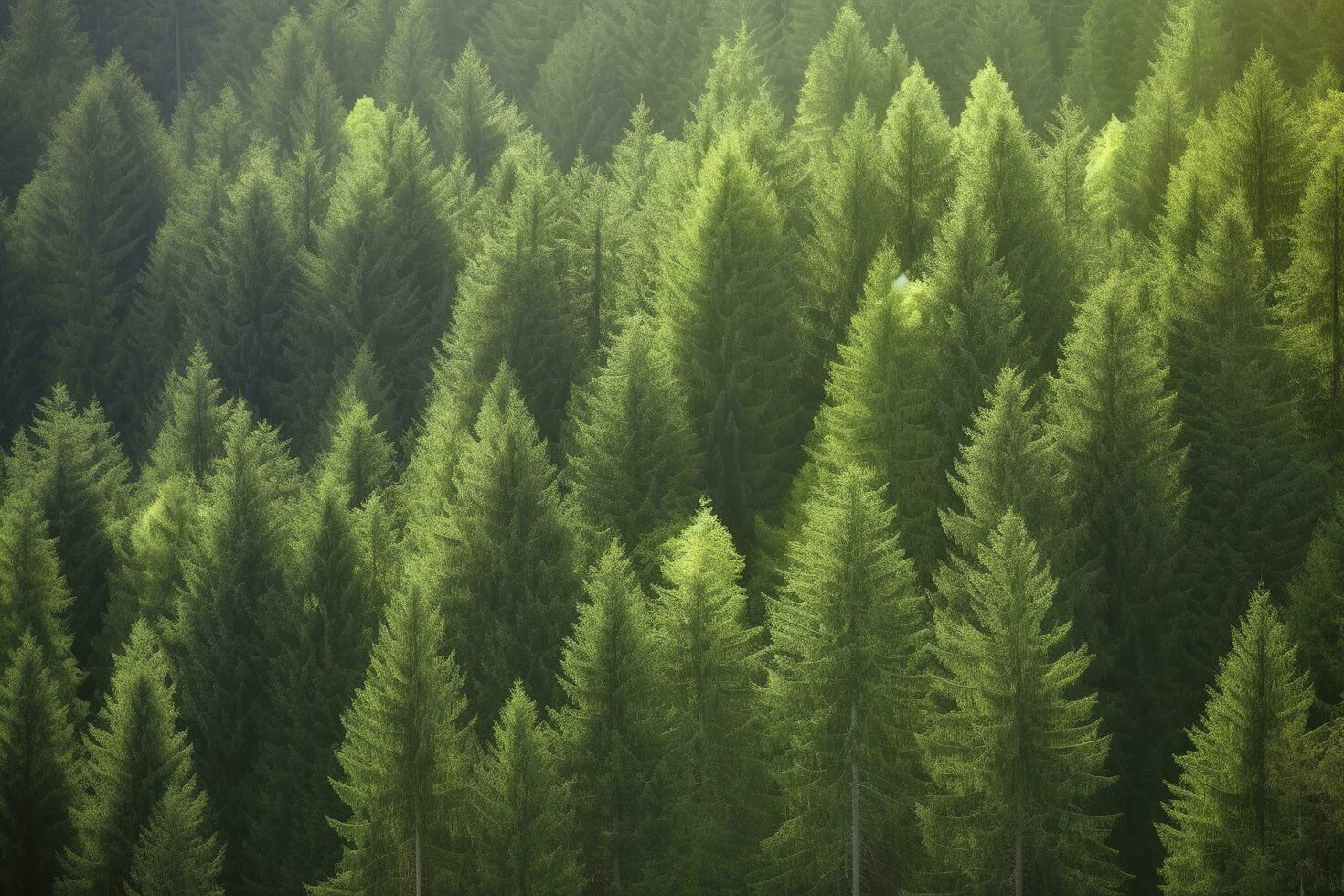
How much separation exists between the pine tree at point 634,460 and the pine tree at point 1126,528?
11.4 m

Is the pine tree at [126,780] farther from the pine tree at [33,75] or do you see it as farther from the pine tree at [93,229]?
the pine tree at [33,75]

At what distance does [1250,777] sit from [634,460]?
21.0 meters

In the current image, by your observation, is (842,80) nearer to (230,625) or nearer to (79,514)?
(79,514)

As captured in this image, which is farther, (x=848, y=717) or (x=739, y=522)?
(x=739, y=522)

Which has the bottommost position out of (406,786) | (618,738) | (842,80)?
(406,786)

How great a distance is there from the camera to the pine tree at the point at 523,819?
4097cm

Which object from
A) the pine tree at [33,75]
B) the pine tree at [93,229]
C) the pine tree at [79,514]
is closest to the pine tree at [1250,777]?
the pine tree at [79,514]

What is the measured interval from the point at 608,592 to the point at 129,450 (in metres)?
42.4

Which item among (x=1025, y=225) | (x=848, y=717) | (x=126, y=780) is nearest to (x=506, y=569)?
(x=126, y=780)

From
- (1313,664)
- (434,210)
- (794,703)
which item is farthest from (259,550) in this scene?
(1313,664)

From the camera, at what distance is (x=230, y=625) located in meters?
53.8

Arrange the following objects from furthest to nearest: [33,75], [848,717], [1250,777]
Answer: [33,75], [848,717], [1250,777]

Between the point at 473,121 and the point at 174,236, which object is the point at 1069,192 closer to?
the point at 473,121

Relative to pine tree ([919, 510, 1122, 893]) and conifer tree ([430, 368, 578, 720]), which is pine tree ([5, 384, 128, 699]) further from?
pine tree ([919, 510, 1122, 893])
